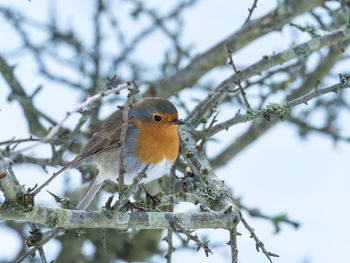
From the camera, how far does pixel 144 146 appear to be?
423cm

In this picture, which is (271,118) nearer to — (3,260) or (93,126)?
(93,126)

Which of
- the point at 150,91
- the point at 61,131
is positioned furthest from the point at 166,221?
the point at 150,91

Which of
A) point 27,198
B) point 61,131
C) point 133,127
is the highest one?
point 61,131

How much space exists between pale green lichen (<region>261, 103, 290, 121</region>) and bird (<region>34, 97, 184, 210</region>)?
0.68m

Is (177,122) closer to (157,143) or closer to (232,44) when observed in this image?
(157,143)

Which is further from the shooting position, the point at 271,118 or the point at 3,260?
the point at 3,260

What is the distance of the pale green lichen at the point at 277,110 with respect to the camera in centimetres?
397

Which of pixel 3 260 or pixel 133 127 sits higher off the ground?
pixel 133 127

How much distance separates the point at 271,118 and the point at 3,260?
357cm

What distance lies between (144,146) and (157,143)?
0.11 metres

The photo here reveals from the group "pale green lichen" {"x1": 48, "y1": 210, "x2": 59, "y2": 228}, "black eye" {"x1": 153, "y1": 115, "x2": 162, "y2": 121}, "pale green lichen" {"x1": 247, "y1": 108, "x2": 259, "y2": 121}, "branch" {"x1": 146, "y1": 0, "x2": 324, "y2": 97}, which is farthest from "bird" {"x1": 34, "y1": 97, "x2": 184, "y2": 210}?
"branch" {"x1": 146, "y1": 0, "x2": 324, "y2": 97}

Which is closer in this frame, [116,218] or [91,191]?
Answer: [116,218]

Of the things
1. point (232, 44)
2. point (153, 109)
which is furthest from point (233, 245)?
point (232, 44)

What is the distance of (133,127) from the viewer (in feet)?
14.4
